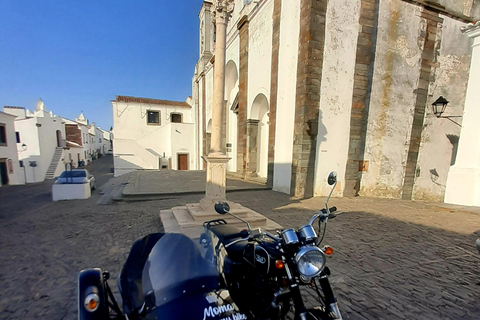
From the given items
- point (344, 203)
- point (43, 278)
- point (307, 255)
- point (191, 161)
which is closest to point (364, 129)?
point (344, 203)

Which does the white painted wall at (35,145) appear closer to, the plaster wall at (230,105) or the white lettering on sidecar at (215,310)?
the plaster wall at (230,105)

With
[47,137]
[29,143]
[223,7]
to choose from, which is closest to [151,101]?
[47,137]

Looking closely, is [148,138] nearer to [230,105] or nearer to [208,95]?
[208,95]

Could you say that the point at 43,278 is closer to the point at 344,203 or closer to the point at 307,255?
the point at 307,255

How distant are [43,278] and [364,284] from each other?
4114 mm

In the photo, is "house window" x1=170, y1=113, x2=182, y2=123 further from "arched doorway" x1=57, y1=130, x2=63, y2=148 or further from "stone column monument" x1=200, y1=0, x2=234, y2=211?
"stone column monument" x1=200, y1=0, x2=234, y2=211

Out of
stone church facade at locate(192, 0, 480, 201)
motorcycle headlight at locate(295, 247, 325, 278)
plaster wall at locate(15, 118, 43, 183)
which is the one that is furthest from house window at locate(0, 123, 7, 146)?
motorcycle headlight at locate(295, 247, 325, 278)

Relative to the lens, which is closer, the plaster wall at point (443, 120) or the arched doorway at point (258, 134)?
the plaster wall at point (443, 120)

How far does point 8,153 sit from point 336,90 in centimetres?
2467

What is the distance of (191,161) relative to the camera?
22953 millimetres

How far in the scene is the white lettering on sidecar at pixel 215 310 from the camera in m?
1.11

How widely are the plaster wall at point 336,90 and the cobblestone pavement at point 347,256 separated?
2.16 metres

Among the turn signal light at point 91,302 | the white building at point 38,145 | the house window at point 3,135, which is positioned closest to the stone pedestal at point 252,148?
the turn signal light at point 91,302

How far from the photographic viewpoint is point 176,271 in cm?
123
